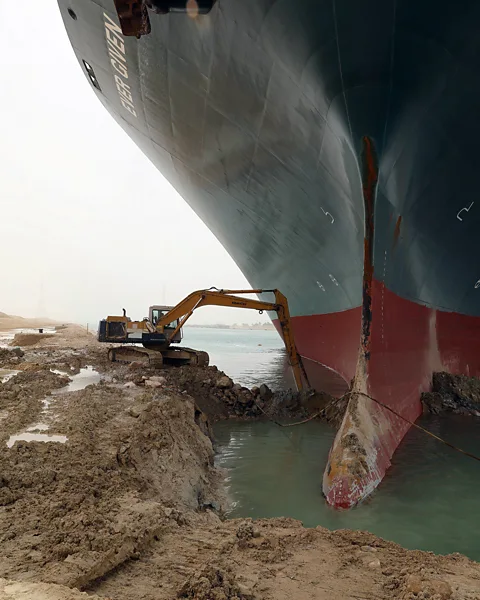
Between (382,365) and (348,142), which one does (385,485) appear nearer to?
(382,365)

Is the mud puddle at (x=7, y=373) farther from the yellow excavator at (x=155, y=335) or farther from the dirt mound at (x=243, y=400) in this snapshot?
the dirt mound at (x=243, y=400)

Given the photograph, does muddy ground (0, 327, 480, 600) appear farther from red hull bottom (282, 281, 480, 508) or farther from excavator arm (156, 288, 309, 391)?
excavator arm (156, 288, 309, 391)

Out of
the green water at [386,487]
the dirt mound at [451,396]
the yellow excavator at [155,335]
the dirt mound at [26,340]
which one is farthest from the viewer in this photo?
the dirt mound at [26,340]

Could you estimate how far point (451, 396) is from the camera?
7.95 meters

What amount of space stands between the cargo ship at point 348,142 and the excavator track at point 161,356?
11.5 feet

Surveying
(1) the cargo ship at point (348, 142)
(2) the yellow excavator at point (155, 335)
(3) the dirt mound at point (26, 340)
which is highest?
(1) the cargo ship at point (348, 142)

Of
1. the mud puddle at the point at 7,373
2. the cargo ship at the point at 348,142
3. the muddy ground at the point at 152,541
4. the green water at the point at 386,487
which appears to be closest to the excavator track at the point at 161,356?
the mud puddle at the point at 7,373

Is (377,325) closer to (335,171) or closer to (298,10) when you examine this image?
(335,171)

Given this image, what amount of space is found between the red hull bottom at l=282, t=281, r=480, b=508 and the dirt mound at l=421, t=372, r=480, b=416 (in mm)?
237

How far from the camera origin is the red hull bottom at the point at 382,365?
14.3 feet

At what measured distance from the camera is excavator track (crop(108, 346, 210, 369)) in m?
9.98

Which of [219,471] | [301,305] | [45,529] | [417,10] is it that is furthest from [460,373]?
[45,529]

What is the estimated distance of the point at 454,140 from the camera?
515 centimetres

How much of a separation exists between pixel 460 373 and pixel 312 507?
6198 mm
